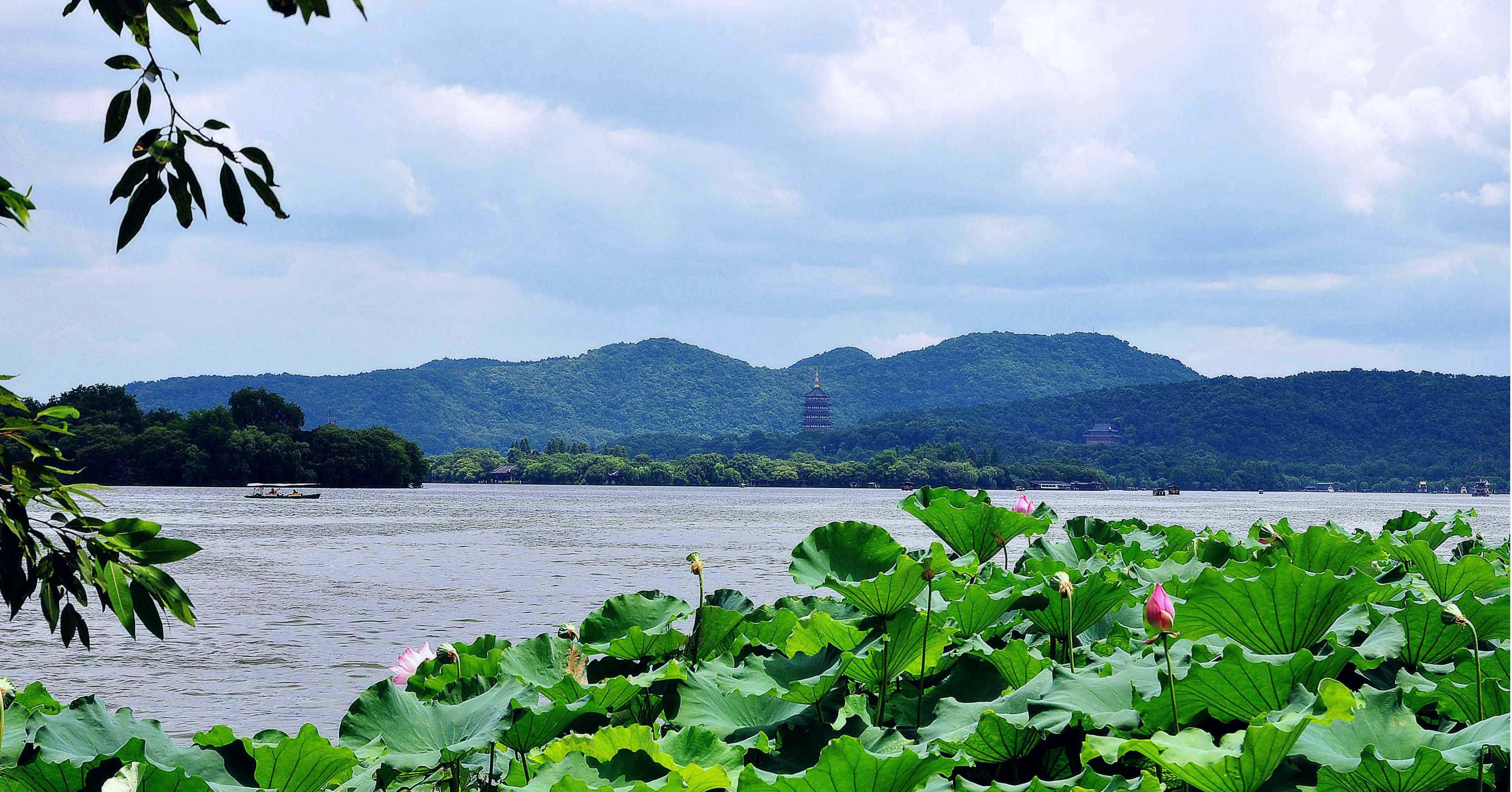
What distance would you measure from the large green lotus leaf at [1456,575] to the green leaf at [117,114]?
14.6ft

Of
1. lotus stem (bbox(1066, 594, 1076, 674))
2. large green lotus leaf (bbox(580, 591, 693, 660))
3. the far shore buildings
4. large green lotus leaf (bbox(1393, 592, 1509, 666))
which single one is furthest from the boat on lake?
the far shore buildings

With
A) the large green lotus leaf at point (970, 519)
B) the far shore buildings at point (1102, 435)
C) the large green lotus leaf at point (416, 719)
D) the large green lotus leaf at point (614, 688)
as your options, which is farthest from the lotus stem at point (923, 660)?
the far shore buildings at point (1102, 435)

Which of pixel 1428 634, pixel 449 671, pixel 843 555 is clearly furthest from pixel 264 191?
pixel 1428 634

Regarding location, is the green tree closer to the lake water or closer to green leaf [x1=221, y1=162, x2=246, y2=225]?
green leaf [x1=221, y1=162, x2=246, y2=225]

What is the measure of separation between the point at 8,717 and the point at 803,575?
217 cm

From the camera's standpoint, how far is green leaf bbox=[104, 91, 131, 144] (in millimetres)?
2201

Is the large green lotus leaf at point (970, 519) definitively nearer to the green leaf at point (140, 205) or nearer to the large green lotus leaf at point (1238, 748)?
the large green lotus leaf at point (1238, 748)

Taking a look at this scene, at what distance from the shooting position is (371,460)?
381 ft

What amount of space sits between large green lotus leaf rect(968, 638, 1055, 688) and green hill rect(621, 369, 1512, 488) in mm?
108434

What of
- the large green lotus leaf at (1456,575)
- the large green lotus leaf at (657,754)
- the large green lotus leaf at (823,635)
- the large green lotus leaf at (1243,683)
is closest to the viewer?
the large green lotus leaf at (657,754)

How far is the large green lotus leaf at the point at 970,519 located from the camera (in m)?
4.41

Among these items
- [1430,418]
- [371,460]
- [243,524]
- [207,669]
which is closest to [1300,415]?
[1430,418]

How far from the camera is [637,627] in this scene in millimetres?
3812

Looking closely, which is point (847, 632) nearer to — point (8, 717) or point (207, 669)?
point (8, 717)
